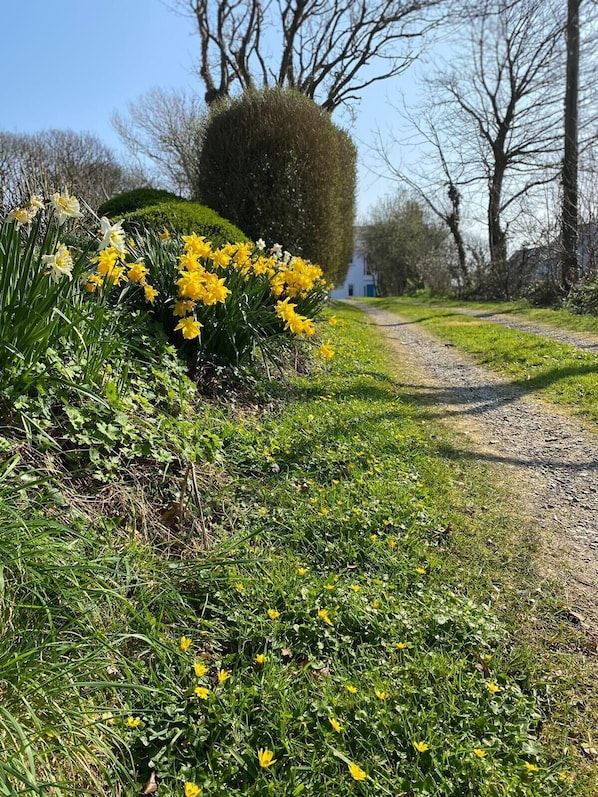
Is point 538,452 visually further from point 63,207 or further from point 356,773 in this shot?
point 63,207

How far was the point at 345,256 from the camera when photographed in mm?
14516

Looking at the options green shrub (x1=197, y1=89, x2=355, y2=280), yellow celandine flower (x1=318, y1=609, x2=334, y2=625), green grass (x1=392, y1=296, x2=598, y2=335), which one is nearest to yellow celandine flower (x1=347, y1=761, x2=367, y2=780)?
yellow celandine flower (x1=318, y1=609, x2=334, y2=625)

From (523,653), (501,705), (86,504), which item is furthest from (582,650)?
(86,504)

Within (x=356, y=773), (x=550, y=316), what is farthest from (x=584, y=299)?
(x=356, y=773)

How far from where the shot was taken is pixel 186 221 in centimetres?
633

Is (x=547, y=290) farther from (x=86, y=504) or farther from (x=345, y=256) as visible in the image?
(x=86, y=504)

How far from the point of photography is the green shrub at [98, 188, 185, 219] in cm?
733

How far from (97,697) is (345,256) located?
45.7ft

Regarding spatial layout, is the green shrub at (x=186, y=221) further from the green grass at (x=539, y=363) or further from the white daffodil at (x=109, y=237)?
the green grass at (x=539, y=363)

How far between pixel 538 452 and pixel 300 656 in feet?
8.94

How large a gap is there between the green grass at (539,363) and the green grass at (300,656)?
2786 mm

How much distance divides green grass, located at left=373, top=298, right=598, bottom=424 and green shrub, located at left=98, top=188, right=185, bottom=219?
200 inches

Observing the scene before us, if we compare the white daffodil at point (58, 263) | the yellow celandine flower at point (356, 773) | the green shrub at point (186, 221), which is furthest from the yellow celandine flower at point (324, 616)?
the green shrub at point (186, 221)

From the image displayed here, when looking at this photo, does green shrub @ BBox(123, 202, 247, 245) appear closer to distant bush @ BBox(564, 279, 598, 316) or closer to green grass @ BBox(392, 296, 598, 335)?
green grass @ BBox(392, 296, 598, 335)
